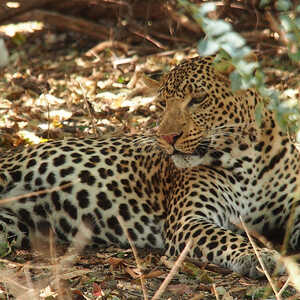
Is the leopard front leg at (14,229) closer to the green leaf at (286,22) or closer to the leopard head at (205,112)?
the leopard head at (205,112)

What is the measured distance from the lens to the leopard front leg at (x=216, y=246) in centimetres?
548

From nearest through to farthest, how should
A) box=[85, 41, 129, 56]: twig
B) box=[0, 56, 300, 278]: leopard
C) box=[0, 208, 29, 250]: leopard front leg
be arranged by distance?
box=[0, 56, 300, 278]: leopard
box=[0, 208, 29, 250]: leopard front leg
box=[85, 41, 129, 56]: twig

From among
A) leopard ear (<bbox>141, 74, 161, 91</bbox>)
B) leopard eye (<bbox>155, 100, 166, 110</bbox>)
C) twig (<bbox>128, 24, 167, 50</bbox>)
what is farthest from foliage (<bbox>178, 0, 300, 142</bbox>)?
twig (<bbox>128, 24, 167, 50</bbox>)

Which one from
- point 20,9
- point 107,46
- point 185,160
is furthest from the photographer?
point 107,46

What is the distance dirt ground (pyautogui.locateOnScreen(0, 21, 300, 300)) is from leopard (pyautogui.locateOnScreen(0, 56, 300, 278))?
0.32 metres

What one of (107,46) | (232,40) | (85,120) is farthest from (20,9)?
(232,40)

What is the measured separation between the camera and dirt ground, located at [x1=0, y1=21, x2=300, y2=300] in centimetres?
523

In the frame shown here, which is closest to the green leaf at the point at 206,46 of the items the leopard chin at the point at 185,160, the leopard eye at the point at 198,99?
the leopard chin at the point at 185,160

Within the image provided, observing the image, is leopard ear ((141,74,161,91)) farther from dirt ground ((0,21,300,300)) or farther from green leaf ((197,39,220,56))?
green leaf ((197,39,220,56))

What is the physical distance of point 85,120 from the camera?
9.97m

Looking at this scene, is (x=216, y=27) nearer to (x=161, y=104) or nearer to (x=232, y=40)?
→ (x=232, y=40)

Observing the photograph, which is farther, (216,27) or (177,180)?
(177,180)

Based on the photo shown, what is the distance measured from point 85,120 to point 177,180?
332 centimetres

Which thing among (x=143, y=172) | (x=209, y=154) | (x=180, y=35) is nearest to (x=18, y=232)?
(x=143, y=172)
